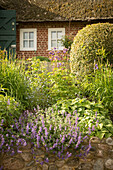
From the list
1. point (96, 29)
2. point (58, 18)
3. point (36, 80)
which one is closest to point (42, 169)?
point (36, 80)

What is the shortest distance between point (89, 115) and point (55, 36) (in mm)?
9428

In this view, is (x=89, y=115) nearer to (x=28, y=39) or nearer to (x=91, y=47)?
(x=91, y=47)

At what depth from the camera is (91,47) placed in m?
4.94

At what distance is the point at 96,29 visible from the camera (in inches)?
204

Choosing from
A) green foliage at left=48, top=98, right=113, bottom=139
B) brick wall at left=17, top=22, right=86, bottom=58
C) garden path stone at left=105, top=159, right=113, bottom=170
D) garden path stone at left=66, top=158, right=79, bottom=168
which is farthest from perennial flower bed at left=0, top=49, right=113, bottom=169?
brick wall at left=17, top=22, right=86, bottom=58

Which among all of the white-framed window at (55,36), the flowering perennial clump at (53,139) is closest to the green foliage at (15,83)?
the flowering perennial clump at (53,139)

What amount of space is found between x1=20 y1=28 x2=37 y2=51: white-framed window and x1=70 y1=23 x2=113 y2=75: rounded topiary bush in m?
7.42

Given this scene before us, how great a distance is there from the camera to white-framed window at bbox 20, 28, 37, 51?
485 inches

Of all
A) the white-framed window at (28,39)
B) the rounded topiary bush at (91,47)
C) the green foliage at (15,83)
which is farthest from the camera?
the white-framed window at (28,39)

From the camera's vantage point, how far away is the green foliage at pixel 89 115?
3246 mm

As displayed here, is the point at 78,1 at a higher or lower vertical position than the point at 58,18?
higher

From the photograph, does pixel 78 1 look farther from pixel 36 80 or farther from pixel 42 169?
pixel 42 169

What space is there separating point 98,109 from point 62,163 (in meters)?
1.33

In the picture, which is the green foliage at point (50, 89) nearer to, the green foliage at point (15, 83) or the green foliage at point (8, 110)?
the green foliage at point (15, 83)
